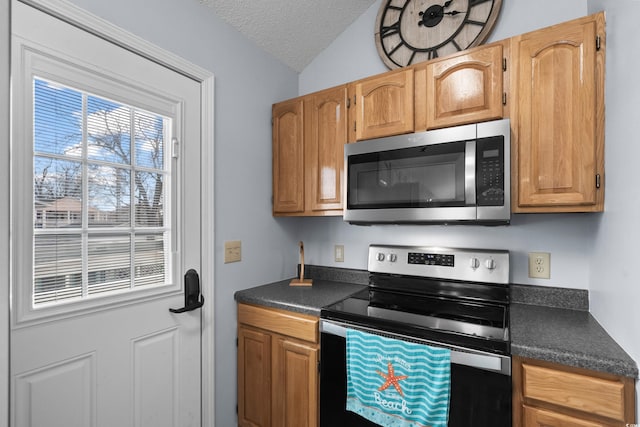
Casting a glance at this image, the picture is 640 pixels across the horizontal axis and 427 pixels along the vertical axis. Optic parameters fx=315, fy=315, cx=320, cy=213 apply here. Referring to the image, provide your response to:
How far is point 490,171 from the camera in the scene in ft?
4.40

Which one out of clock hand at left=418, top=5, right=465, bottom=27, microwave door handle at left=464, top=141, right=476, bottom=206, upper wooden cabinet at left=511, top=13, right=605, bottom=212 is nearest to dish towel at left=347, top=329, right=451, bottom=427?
microwave door handle at left=464, top=141, right=476, bottom=206

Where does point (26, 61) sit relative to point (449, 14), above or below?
below

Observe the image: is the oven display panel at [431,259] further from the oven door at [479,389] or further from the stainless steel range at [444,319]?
the oven door at [479,389]

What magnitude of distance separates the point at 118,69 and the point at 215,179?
650mm

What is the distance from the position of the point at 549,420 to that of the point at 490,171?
914mm

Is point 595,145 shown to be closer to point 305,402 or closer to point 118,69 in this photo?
point 305,402

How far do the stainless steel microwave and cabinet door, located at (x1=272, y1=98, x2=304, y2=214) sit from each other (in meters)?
0.37

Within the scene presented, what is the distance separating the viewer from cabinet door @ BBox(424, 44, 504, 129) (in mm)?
1383

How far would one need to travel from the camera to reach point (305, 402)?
1.55 metres

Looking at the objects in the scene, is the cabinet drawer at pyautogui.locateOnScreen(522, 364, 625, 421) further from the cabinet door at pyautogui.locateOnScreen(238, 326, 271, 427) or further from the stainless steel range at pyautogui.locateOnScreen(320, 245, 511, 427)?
the cabinet door at pyautogui.locateOnScreen(238, 326, 271, 427)

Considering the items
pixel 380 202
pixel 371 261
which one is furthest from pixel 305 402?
pixel 380 202

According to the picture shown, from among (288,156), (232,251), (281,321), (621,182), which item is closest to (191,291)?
(232,251)

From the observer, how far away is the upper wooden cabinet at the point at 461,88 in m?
1.38

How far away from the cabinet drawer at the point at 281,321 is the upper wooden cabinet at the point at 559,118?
3.55 ft
